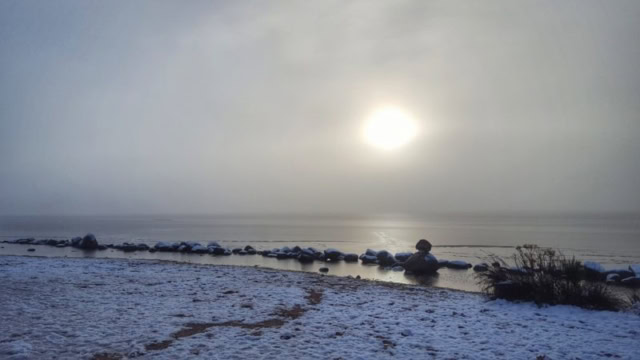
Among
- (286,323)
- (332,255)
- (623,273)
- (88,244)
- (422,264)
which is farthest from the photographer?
(88,244)

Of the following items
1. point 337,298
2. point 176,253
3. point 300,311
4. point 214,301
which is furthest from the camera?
point 176,253

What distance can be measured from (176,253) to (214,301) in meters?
29.6

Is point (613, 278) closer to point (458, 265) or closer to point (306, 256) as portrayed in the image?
point (458, 265)

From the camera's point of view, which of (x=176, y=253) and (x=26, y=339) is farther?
(x=176, y=253)

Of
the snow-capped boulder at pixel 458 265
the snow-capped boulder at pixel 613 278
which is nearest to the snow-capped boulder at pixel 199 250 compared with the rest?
the snow-capped boulder at pixel 458 265

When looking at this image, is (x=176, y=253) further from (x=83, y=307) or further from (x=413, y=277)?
(x=83, y=307)

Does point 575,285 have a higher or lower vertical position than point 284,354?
higher

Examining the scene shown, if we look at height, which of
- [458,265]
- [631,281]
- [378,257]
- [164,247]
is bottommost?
[164,247]

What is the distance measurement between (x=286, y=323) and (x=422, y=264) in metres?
19.2

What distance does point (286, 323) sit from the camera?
428 inches

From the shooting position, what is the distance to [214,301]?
13.6 meters

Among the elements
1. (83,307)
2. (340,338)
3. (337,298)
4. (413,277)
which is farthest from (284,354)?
(413,277)

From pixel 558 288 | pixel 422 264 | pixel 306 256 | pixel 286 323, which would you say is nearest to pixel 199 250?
pixel 306 256

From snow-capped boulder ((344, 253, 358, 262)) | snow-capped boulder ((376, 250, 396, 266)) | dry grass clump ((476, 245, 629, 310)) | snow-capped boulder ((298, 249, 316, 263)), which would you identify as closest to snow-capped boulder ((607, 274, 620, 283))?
dry grass clump ((476, 245, 629, 310))
